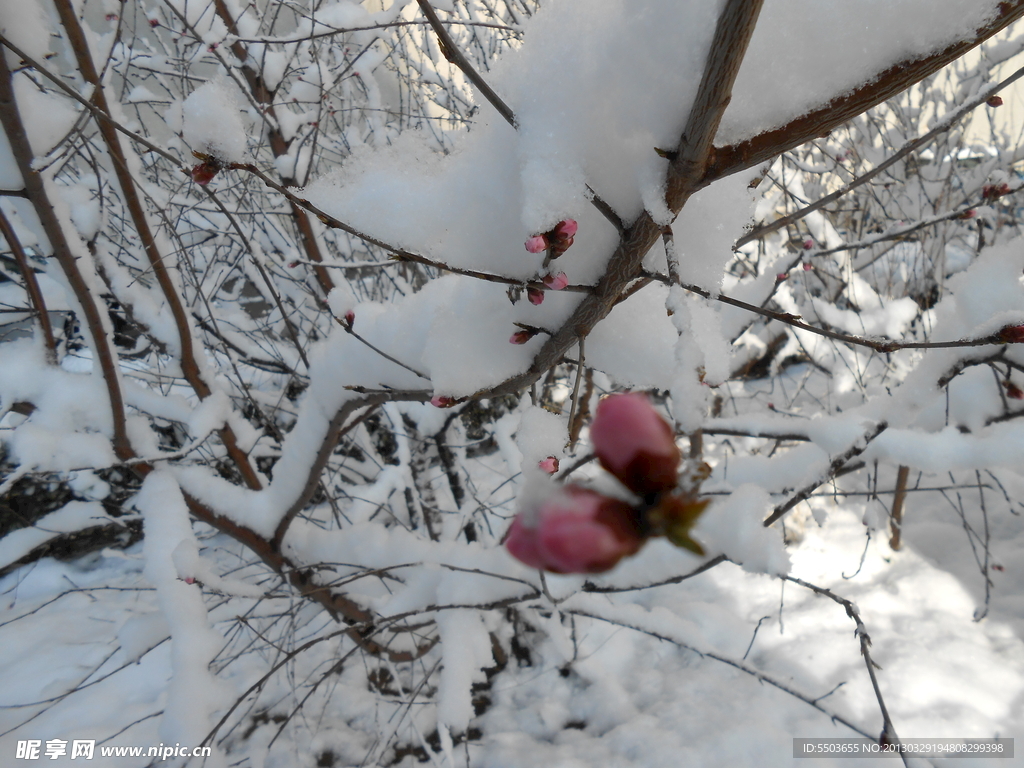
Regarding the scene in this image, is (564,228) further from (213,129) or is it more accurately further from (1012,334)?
(1012,334)

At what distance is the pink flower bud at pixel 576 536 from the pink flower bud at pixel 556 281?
32 centimetres

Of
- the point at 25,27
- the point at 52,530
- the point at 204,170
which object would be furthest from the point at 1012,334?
the point at 52,530

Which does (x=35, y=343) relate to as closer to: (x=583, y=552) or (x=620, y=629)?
(x=583, y=552)

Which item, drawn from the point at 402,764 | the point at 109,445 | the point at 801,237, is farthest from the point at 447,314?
the point at 801,237

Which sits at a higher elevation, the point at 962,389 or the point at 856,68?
the point at 962,389

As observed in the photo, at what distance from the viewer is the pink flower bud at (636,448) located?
25cm

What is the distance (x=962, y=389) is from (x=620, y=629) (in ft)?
5.46

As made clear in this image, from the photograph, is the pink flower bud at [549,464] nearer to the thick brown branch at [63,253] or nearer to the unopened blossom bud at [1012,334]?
the unopened blossom bud at [1012,334]

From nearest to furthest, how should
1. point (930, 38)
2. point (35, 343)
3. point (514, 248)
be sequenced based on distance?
point (930, 38)
point (514, 248)
point (35, 343)

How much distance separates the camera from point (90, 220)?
1491 millimetres

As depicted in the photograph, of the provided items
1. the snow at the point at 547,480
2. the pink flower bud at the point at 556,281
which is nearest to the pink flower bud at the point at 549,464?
the snow at the point at 547,480

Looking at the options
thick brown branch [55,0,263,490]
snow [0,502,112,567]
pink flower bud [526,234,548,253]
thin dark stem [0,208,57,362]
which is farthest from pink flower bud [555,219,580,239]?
snow [0,502,112,567]

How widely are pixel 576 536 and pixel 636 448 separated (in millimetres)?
60

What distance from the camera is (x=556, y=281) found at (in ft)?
1.72
